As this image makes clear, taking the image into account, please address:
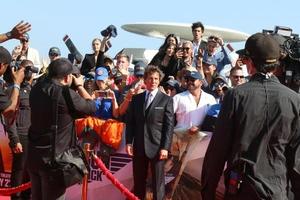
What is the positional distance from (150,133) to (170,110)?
38 centimetres

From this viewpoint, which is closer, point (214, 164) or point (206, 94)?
point (214, 164)

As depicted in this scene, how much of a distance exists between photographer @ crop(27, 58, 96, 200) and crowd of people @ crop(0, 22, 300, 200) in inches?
0.4

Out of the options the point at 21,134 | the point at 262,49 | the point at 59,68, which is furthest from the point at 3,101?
the point at 21,134

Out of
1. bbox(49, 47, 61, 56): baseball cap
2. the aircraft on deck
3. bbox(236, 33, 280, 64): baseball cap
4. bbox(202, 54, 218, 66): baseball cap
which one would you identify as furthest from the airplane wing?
bbox(236, 33, 280, 64): baseball cap

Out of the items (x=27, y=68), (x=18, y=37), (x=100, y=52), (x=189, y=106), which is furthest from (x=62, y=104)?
(x=100, y=52)

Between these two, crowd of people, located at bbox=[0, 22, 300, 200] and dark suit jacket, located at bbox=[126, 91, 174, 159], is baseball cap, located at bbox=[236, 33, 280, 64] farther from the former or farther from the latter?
dark suit jacket, located at bbox=[126, 91, 174, 159]

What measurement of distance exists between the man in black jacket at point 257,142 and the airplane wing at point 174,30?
31.4 metres

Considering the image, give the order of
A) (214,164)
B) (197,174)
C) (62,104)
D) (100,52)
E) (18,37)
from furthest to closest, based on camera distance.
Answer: (100,52) < (197,174) < (62,104) < (18,37) < (214,164)

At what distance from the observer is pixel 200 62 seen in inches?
382

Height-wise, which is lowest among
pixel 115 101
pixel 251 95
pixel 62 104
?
pixel 115 101

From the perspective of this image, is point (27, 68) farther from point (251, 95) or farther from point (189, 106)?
point (251, 95)

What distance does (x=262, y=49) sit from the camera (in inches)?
164

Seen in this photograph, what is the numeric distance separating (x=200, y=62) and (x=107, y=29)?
2297mm

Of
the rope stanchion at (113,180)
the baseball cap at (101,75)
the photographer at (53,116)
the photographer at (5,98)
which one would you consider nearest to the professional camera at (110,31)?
the baseball cap at (101,75)
